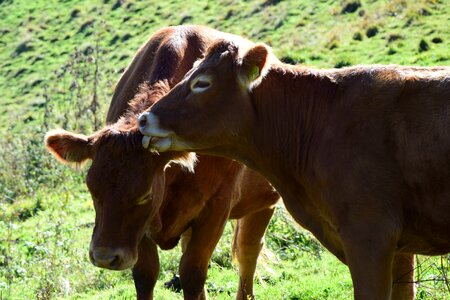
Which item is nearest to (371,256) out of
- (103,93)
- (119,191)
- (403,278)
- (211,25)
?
(403,278)

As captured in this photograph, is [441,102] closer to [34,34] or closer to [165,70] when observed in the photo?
[165,70]

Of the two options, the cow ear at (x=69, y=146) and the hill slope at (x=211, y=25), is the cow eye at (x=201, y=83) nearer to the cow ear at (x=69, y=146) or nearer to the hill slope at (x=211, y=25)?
the cow ear at (x=69, y=146)

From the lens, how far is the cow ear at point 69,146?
6520 mm

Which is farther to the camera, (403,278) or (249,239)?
(249,239)

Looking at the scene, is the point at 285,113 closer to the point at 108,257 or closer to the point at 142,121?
the point at 142,121

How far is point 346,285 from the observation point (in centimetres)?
843

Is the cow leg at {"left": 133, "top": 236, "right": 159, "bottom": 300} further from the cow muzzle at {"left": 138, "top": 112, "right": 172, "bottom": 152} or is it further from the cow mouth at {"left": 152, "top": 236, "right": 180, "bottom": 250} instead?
the cow muzzle at {"left": 138, "top": 112, "right": 172, "bottom": 152}

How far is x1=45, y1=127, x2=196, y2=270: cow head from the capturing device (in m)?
6.21

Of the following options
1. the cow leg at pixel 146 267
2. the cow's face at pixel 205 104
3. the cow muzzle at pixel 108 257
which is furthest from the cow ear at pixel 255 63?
the cow leg at pixel 146 267

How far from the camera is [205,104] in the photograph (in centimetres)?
619

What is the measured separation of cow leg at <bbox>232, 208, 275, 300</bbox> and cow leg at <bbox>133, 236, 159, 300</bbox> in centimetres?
193

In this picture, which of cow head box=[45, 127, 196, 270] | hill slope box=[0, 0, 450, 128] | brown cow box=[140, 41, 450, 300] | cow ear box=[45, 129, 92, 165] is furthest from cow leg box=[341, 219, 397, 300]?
hill slope box=[0, 0, 450, 128]

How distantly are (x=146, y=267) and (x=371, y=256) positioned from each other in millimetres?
2343

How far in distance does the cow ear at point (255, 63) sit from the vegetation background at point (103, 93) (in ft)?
6.58
